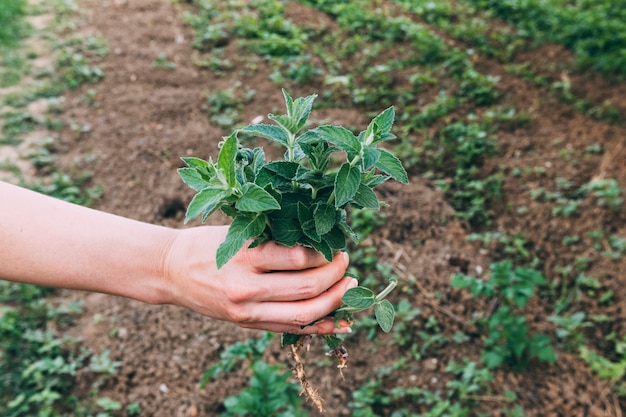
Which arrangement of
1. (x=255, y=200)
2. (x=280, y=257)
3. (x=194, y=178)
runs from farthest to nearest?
(x=280, y=257) < (x=194, y=178) < (x=255, y=200)

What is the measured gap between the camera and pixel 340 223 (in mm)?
1342

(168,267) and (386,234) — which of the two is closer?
(168,267)

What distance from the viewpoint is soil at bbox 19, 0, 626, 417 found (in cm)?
258

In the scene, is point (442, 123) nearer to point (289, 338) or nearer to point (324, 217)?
point (289, 338)

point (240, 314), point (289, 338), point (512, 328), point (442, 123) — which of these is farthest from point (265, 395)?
point (442, 123)

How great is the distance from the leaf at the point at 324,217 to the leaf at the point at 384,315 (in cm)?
29

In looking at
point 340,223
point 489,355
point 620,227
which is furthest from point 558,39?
point 340,223

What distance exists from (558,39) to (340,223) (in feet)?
16.6

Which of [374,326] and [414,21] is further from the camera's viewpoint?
[414,21]

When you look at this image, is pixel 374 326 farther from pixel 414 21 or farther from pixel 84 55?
pixel 84 55

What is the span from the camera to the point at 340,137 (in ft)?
3.86

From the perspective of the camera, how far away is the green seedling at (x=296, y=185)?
118 centimetres

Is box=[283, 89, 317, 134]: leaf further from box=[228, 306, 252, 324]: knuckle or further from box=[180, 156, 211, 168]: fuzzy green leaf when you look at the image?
box=[228, 306, 252, 324]: knuckle

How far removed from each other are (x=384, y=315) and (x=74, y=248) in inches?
39.3
